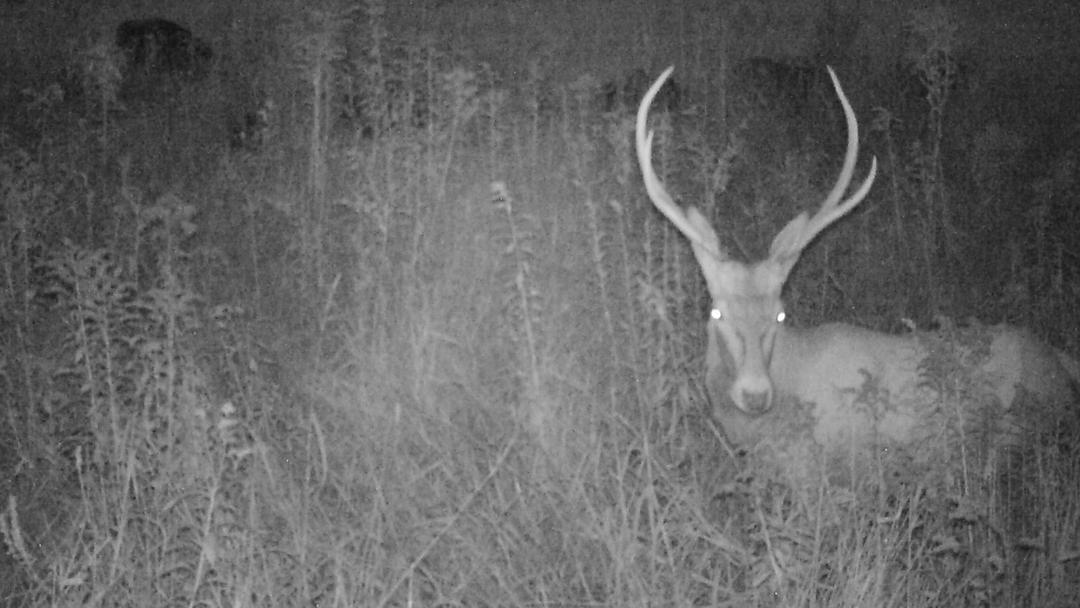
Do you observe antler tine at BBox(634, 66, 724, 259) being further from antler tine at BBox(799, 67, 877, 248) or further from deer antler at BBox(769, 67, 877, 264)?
antler tine at BBox(799, 67, 877, 248)

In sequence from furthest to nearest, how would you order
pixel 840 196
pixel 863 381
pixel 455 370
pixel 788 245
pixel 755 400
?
pixel 863 381 → pixel 840 196 → pixel 788 245 → pixel 455 370 → pixel 755 400

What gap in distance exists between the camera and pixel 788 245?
5.88m

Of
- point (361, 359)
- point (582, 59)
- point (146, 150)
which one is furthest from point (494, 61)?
point (361, 359)

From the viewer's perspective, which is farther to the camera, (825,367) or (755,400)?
(825,367)

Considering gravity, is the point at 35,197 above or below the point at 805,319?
above

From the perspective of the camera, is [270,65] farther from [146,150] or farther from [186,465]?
[186,465]

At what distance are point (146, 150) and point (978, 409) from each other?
20.6ft

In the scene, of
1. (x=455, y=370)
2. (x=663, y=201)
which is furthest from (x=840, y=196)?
(x=455, y=370)

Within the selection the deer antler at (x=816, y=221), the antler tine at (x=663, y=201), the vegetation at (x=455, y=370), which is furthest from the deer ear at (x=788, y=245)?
the vegetation at (x=455, y=370)

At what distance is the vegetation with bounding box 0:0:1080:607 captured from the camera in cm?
430

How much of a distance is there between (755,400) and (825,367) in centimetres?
73

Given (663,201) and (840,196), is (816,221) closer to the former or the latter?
(840,196)

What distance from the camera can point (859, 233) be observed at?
8.62 m

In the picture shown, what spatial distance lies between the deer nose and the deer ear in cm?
60
